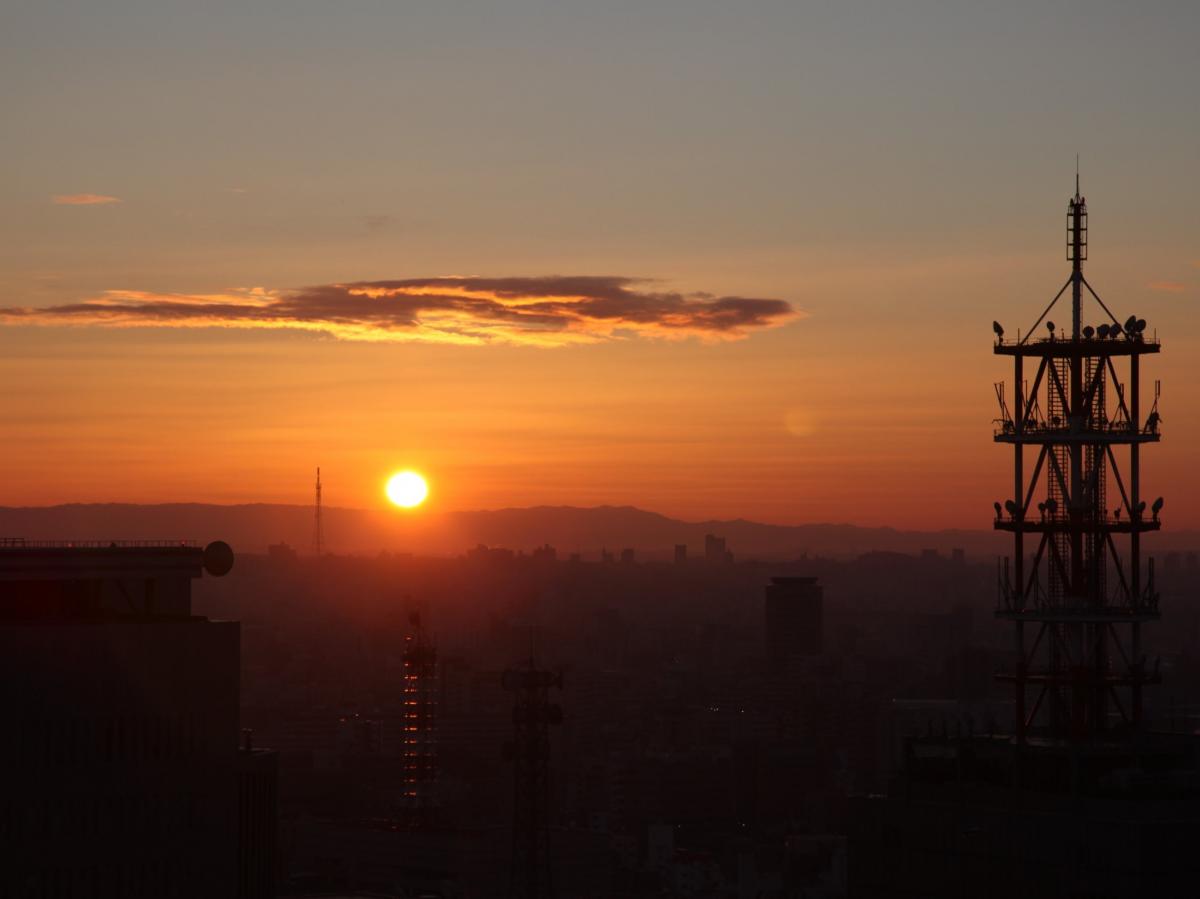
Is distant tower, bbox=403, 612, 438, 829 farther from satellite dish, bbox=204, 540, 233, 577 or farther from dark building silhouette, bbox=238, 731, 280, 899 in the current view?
satellite dish, bbox=204, 540, 233, 577

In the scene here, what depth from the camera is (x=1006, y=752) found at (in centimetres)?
7331

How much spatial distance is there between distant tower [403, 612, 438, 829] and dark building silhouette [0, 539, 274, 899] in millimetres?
99213

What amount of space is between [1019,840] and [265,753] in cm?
3096

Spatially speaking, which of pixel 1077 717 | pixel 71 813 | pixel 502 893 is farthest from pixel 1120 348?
pixel 502 893

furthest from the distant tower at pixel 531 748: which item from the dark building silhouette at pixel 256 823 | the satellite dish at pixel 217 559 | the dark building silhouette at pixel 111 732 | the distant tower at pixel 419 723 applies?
the dark building silhouette at pixel 111 732

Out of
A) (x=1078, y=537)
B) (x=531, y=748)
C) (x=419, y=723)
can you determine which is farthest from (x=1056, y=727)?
(x=419, y=723)

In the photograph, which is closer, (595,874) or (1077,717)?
(1077,717)

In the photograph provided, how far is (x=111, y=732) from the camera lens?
71625 mm

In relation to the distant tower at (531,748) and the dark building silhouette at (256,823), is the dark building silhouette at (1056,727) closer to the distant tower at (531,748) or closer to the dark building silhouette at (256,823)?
the dark building silhouette at (256,823)

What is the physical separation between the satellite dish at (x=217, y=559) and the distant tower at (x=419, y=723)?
308ft

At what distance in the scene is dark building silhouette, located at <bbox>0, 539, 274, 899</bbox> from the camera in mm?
69688

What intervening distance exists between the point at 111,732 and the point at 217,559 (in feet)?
40.2

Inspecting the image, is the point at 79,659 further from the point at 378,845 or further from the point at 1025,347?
the point at 378,845

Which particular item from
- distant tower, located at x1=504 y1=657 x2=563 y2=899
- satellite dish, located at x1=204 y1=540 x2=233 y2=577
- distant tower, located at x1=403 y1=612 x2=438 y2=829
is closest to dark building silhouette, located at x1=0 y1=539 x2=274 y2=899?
satellite dish, located at x1=204 y1=540 x2=233 y2=577
